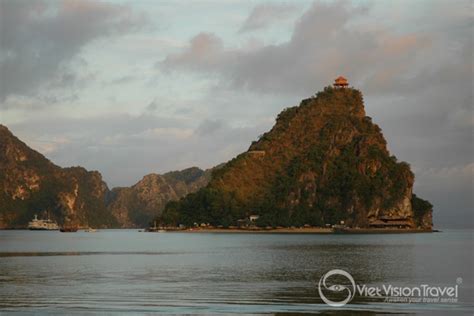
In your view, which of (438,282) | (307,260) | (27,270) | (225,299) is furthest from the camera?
(307,260)

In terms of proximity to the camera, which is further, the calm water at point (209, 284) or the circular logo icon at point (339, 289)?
the circular logo icon at point (339, 289)

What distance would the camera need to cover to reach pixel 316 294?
53.7 metres

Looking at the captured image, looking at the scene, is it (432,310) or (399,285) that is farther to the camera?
(399,285)

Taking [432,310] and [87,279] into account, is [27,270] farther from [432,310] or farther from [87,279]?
[432,310]

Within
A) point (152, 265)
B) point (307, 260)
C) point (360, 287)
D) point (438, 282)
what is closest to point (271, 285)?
point (360, 287)

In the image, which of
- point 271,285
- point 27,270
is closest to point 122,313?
point 271,285

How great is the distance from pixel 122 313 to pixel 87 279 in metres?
24.4

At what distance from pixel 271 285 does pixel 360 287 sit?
7.26m

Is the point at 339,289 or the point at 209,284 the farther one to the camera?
the point at 209,284

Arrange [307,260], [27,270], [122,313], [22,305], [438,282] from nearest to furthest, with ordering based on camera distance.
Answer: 1. [122,313]
2. [22,305]
3. [438,282]
4. [27,270]
5. [307,260]

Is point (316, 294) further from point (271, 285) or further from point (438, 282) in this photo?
point (438, 282)

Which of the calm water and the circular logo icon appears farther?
the circular logo icon

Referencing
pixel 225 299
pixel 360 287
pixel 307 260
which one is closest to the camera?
pixel 225 299

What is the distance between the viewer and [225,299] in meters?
50.7
